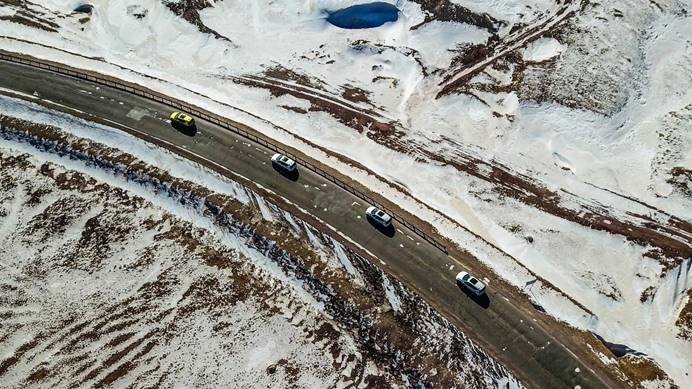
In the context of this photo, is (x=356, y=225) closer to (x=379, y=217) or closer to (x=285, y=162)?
(x=379, y=217)

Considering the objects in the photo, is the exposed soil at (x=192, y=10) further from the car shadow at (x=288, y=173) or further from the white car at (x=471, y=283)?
the white car at (x=471, y=283)

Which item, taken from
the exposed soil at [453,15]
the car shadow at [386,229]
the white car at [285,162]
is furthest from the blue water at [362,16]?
the car shadow at [386,229]

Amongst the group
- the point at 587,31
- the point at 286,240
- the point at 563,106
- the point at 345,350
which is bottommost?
the point at 345,350

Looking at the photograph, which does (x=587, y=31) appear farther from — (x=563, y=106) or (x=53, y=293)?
(x=53, y=293)

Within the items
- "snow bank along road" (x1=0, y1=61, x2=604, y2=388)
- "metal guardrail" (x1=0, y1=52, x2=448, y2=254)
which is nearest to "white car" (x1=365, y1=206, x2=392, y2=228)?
"snow bank along road" (x1=0, y1=61, x2=604, y2=388)

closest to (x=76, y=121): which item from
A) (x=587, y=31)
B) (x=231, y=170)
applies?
(x=231, y=170)

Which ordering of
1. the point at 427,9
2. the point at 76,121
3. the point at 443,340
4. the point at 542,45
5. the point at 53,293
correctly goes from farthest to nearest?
the point at 427,9 < the point at 542,45 < the point at 76,121 < the point at 53,293 < the point at 443,340

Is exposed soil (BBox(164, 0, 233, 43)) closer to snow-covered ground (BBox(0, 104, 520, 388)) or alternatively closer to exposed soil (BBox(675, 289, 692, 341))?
snow-covered ground (BBox(0, 104, 520, 388))
